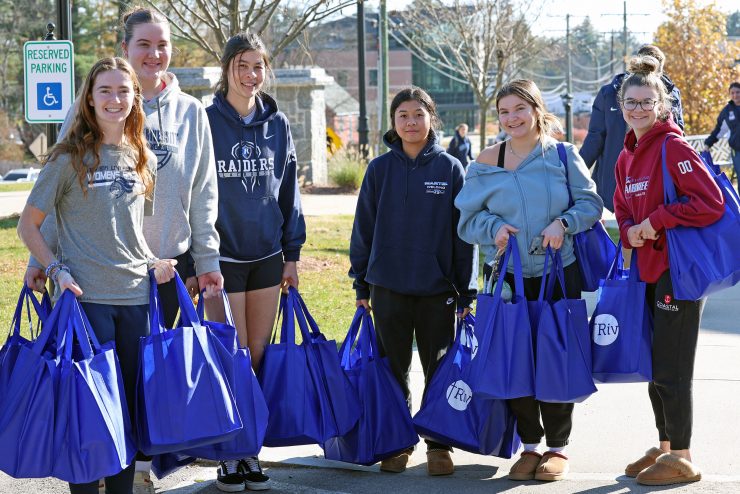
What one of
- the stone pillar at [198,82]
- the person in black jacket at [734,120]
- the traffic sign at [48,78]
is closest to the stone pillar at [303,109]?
the stone pillar at [198,82]

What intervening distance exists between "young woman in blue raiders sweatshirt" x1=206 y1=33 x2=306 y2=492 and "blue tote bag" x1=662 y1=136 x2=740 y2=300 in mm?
1785

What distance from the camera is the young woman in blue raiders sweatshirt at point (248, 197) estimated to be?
4.84m

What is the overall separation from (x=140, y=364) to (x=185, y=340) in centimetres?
19

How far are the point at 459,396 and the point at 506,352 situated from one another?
459 mm

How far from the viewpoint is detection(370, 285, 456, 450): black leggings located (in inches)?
203

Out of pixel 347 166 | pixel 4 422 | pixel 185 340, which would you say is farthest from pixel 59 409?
pixel 347 166

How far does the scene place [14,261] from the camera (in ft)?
39.0

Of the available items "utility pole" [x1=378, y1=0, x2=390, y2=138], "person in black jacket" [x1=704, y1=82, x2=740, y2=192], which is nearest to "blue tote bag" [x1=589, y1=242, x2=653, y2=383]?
"person in black jacket" [x1=704, y1=82, x2=740, y2=192]

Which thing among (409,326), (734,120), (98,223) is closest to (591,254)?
(409,326)

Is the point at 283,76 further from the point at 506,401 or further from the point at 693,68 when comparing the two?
the point at 506,401

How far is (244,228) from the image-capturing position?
4.84 meters

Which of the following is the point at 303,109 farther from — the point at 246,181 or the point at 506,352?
the point at 506,352

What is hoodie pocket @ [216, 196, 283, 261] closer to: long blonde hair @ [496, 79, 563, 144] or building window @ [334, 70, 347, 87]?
long blonde hair @ [496, 79, 563, 144]

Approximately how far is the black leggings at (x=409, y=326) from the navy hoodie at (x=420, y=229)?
7cm
